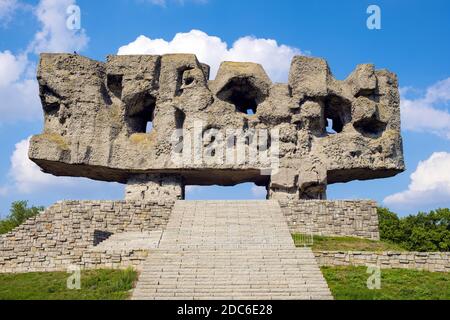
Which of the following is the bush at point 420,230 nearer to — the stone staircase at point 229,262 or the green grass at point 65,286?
the stone staircase at point 229,262

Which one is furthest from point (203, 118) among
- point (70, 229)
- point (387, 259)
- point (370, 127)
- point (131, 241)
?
point (387, 259)

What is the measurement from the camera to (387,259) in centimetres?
1448

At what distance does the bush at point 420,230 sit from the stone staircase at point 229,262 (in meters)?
16.1

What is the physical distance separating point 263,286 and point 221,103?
435 inches

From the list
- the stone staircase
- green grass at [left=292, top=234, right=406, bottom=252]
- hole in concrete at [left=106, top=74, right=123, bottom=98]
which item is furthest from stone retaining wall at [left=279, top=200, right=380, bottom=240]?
hole in concrete at [left=106, top=74, right=123, bottom=98]

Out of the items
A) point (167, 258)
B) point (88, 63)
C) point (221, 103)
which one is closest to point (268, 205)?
point (221, 103)

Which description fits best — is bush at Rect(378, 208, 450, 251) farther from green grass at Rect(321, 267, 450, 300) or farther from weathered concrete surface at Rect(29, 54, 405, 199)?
green grass at Rect(321, 267, 450, 300)

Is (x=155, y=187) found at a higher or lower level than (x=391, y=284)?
higher

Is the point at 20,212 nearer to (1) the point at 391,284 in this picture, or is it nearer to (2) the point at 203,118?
(2) the point at 203,118

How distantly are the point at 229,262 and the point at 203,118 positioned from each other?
904 centimetres

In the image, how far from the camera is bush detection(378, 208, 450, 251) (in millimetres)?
31062

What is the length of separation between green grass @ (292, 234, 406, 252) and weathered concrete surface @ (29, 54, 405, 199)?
3662mm
